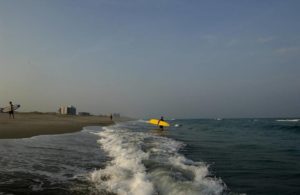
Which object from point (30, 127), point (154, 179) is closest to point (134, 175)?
point (154, 179)

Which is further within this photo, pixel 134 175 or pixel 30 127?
pixel 30 127

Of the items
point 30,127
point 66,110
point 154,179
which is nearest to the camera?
point 154,179

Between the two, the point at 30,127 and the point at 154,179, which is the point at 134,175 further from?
the point at 30,127

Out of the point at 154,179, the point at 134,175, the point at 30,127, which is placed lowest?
the point at 154,179

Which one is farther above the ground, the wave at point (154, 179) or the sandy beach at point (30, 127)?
the sandy beach at point (30, 127)

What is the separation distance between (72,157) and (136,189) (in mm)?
5203

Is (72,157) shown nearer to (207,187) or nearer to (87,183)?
(87,183)

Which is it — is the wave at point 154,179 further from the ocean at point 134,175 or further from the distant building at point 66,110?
the distant building at point 66,110

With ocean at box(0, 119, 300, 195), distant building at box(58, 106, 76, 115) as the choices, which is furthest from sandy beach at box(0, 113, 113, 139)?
distant building at box(58, 106, 76, 115)

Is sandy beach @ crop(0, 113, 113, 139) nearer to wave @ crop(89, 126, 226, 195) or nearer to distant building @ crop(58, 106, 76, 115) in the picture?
wave @ crop(89, 126, 226, 195)

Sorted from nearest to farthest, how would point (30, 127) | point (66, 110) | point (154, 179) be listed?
point (154, 179) → point (30, 127) → point (66, 110)

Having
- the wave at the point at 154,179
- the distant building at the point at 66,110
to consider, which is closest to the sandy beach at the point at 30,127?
the wave at the point at 154,179

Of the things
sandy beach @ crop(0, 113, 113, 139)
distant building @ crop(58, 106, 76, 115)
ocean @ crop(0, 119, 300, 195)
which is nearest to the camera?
ocean @ crop(0, 119, 300, 195)

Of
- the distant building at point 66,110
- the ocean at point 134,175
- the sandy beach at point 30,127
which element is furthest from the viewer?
the distant building at point 66,110
